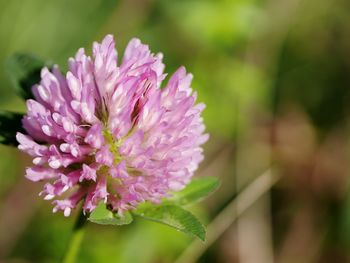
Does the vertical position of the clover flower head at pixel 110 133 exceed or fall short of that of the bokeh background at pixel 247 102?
it exceeds it

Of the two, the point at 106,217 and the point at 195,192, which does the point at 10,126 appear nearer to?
the point at 106,217

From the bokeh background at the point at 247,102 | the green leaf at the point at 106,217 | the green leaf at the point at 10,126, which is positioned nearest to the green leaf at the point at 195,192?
the green leaf at the point at 106,217

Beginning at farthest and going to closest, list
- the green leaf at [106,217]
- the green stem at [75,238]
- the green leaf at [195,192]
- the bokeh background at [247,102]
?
the bokeh background at [247,102] → the green leaf at [195,192] → the green stem at [75,238] → the green leaf at [106,217]

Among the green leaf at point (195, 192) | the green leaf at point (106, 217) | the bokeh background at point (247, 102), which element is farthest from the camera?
the bokeh background at point (247, 102)

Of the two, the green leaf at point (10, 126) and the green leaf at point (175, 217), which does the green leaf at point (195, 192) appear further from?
the green leaf at point (10, 126)

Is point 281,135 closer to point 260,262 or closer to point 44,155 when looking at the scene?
point 260,262

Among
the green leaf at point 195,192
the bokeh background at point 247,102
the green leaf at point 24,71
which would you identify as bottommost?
the bokeh background at point 247,102
